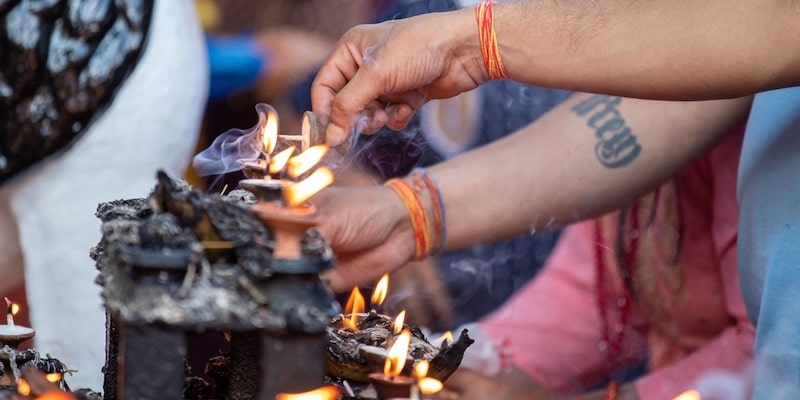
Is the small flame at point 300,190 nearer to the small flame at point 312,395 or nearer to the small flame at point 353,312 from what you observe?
the small flame at point 312,395

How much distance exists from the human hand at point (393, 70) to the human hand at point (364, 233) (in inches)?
8.0

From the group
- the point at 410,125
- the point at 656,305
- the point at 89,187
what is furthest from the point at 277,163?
the point at 410,125

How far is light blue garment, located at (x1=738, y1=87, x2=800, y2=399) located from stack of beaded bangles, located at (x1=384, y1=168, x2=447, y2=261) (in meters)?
0.69

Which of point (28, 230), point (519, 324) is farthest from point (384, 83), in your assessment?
point (519, 324)

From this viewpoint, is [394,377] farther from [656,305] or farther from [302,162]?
[656,305]

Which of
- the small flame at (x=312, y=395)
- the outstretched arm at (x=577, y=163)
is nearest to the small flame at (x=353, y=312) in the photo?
the small flame at (x=312, y=395)

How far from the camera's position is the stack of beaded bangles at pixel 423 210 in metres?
2.27

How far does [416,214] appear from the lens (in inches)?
89.8

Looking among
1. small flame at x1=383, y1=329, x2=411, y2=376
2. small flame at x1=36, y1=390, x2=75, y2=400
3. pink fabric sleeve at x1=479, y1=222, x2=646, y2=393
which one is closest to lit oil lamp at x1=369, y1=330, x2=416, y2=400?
small flame at x1=383, y1=329, x2=411, y2=376

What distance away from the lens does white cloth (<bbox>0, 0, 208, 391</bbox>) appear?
8.32 ft

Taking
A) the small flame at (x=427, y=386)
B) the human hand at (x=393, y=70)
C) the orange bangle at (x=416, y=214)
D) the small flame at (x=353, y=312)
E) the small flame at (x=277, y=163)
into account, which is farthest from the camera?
the orange bangle at (x=416, y=214)

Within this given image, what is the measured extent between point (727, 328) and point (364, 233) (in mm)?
1236

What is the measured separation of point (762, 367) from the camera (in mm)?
2133

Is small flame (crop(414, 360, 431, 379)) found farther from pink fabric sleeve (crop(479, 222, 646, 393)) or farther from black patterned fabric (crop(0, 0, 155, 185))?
pink fabric sleeve (crop(479, 222, 646, 393))
